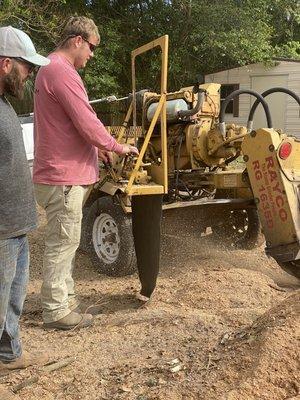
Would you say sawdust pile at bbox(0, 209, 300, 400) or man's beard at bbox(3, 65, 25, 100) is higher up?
man's beard at bbox(3, 65, 25, 100)

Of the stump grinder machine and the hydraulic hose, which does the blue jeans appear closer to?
the stump grinder machine

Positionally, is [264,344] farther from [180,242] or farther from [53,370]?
[180,242]

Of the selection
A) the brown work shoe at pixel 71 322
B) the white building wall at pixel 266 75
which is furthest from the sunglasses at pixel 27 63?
the white building wall at pixel 266 75

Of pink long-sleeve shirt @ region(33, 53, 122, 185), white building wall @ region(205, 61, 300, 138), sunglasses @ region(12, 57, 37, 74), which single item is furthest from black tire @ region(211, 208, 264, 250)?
white building wall @ region(205, 61, 300, 138)

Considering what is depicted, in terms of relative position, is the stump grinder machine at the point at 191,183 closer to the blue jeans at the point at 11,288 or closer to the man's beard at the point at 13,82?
the blue jeans at the point at 11,288

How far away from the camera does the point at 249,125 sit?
5.98 metres

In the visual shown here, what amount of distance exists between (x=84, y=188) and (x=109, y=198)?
163 cm

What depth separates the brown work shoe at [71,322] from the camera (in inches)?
166

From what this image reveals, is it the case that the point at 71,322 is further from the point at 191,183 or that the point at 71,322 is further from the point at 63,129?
the point at 191,183

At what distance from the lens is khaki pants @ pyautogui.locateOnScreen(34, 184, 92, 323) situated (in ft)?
13.4

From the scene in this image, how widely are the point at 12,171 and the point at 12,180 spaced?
50 millimetres

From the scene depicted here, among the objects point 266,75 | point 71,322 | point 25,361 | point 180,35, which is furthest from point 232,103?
point 25,361

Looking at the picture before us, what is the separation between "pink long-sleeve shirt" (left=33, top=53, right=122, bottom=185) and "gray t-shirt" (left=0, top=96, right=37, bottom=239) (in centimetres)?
87

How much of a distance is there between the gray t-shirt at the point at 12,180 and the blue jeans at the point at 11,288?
94 mm
